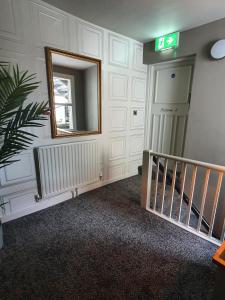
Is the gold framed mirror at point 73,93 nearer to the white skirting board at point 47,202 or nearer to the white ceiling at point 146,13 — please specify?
the white ceiling at point 146,13

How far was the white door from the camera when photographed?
2.81m

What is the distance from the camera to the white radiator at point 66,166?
214 cm

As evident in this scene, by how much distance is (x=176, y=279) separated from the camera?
1.34 m

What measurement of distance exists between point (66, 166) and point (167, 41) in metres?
2.47

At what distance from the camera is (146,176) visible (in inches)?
85.2

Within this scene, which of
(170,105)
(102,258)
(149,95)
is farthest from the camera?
(149,95)

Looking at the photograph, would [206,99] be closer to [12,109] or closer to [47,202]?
[12,109]

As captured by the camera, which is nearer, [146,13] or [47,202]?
[146,13]

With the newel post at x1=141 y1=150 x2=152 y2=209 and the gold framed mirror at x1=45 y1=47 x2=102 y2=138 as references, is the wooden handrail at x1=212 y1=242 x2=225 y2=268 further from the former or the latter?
the gold framed mirror at x1=45 y1=47 x2=102 y2=138

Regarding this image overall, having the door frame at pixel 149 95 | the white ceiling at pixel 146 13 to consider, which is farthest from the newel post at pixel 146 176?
the white ceiling at pixel 146 13

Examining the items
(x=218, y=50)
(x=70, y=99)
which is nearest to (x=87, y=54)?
(x=70, y=99)

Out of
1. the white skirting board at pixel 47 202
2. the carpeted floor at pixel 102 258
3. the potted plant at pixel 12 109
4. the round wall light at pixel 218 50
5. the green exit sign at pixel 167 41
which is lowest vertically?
the carpeted floor at pixel 102 258

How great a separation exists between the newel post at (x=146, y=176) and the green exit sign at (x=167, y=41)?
1.79 metres

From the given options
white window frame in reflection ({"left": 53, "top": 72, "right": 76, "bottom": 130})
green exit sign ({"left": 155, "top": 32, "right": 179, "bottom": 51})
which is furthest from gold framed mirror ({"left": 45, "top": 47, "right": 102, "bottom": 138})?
green exit sign ({"left": 155, "top": 32, "right": 179, "bottom": 51})
